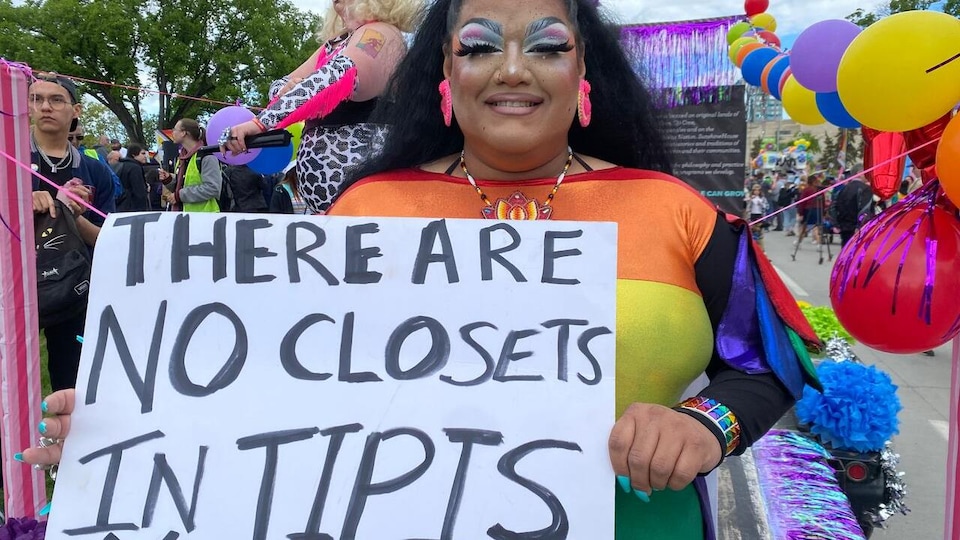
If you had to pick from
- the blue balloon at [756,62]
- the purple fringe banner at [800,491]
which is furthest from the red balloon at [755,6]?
the purple fringe banner at [800,491]

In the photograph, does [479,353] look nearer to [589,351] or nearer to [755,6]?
[589,351]

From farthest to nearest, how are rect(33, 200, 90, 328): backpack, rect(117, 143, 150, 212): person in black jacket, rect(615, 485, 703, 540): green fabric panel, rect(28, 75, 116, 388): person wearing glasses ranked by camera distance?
rect(117, 143, 150, 212): person in black jacket
rect(28, 75, 116, 388): person wearing glasses
rect(33, 200, 90, 328): backpack
rect(615, 485, 703, 540): green fabric panel

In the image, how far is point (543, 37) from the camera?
4.44ft

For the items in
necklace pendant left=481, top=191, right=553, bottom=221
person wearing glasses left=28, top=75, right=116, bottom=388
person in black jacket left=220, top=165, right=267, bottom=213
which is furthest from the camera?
person in black jacket left=220, top=165, right=267, bottom=213

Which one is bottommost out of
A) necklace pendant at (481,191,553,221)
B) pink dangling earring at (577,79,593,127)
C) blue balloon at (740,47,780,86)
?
necklace pendant at (481,191,553,221)

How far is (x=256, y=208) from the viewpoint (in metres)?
6.90

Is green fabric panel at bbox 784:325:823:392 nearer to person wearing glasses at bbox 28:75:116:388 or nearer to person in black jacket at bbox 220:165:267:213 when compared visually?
person wearing glasses at bbox 28:75:116:388

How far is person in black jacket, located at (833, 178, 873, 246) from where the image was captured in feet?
36.5

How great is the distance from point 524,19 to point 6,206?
6.33 ft

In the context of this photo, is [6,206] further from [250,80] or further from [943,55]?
[250,80]

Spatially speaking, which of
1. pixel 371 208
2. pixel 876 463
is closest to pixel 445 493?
pixel 371 208

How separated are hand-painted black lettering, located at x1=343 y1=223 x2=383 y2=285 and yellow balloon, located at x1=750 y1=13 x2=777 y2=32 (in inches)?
219

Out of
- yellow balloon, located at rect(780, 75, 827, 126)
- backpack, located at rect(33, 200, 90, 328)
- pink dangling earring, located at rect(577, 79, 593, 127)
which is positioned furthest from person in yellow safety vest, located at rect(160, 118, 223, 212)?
pink dangling earring, located at rect(577, 79, 593, 127)

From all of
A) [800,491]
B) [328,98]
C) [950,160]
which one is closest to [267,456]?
[328,98]
